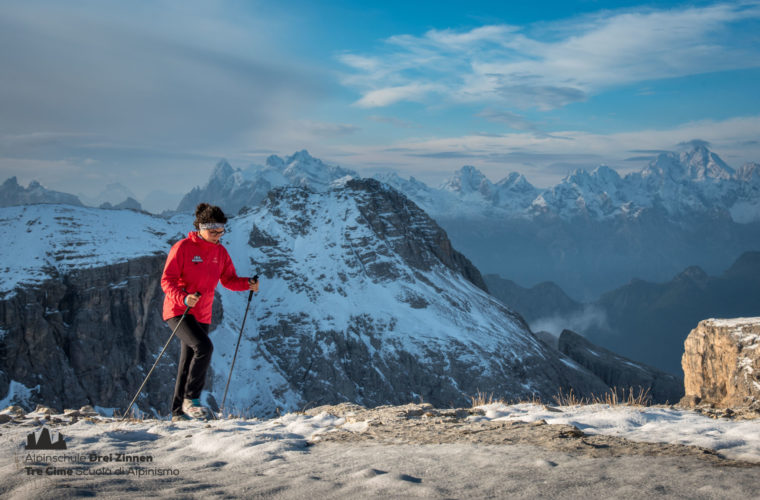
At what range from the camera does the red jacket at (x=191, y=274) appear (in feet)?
26.1

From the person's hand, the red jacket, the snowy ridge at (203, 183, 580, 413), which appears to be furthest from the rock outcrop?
the person's hand

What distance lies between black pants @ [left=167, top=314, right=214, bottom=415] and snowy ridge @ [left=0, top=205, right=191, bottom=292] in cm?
6550

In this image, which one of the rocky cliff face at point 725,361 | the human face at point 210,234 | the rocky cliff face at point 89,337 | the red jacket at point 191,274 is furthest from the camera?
the rocky cliff face at point 89,337

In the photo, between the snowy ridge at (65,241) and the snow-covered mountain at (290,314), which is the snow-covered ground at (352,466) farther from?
the snowy ridge at (65,241)

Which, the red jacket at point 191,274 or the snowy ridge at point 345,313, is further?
the snowy ridge at point 345,313

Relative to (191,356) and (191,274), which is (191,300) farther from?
(191,356)

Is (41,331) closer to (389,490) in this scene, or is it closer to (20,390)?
(20,390)

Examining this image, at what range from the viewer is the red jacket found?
26.1 ft

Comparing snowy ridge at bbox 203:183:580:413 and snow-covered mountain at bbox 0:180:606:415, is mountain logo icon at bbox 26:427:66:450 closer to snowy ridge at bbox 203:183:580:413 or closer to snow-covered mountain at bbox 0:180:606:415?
snow-covered mountain at bbox 0:180:606:415

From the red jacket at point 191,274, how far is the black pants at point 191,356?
182 millimetres

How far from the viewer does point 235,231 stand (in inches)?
4653

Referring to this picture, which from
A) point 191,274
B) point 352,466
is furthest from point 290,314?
point 352,466

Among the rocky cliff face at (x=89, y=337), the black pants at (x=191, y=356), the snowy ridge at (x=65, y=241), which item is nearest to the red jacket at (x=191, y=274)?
the black pants at (x=191, y=356)

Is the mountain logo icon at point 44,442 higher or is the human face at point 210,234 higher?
the human face at point 210,234
